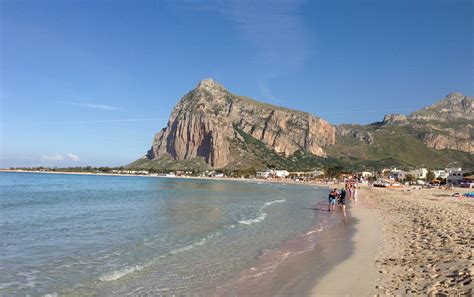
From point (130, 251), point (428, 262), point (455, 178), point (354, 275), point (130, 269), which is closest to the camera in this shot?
point (354, 275)

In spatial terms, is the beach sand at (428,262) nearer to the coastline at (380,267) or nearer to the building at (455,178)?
the coastline at (380,267)

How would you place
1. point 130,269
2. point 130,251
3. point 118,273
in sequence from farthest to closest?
point 130,251
point 130,269
point 118,273

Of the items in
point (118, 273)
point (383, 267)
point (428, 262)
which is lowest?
point (118, 273)

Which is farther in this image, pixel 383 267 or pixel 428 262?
pixel 383 267

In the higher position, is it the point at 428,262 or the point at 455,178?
A: the point at 455,178

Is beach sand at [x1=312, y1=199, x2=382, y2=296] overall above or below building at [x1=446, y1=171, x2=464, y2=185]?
below

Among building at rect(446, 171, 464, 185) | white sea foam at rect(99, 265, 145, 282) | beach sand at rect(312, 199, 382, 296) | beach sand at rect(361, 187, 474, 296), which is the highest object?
building at rect(446, 171, 464, 185)

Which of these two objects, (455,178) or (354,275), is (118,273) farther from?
(455,178)

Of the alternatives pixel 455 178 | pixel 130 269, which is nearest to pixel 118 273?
pixel 130 269

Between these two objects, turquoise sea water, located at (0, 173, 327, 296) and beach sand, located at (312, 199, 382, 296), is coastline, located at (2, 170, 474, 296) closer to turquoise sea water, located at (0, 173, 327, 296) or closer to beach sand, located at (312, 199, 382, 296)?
beach sand, located at (312, 199, 382, 296)

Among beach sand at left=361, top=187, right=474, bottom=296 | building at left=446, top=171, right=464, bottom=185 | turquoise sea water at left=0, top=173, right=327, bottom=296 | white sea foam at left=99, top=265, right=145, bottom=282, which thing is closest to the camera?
beach sand at left=361, top=187, right=474, bottom=296

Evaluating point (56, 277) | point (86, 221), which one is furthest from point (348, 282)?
point (86, 221)

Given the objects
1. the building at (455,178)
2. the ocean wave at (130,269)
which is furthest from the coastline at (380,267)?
the building at (455,178)

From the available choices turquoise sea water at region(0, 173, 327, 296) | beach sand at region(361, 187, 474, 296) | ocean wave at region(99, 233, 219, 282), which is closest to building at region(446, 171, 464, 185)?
turquoise sea water at region(0, 173, 327, 296)
